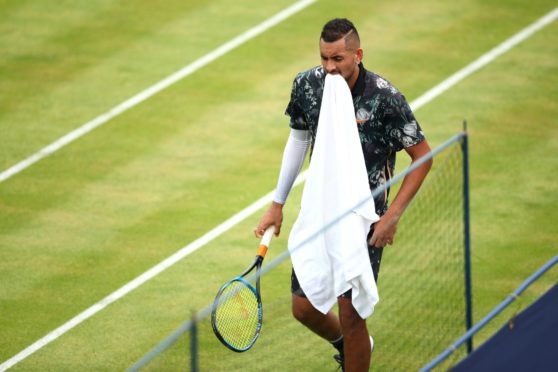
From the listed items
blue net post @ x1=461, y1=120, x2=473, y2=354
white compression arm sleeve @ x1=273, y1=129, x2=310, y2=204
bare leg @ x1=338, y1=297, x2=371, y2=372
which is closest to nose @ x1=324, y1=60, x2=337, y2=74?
white compression arm sleeve @ x1=273, y1=129, x2=310, y2=204

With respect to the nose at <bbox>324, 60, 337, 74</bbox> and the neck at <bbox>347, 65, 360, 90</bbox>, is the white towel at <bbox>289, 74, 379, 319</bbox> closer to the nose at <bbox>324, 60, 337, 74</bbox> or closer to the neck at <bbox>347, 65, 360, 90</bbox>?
the nose at <bbox>324, 60, 337, 74</bbox>

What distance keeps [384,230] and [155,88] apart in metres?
6.61

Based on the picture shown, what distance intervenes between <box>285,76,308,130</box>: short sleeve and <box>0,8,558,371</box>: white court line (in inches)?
102

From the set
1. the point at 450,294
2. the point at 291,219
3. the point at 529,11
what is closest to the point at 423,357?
the point at 450,294

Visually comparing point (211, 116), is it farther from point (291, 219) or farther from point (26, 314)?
point (26, 314)

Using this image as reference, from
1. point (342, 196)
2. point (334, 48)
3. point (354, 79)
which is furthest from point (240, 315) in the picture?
point (334, 48)

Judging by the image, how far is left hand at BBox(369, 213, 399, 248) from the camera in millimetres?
6496

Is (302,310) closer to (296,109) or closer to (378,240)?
(378,240)

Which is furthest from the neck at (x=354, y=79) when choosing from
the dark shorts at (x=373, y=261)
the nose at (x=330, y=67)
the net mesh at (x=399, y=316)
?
the net mesh at (x=399, y=316)

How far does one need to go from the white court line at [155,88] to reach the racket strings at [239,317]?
4.67m

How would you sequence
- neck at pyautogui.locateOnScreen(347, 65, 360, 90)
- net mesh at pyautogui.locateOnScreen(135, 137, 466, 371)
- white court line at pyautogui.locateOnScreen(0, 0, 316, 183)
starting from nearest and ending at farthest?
neck at pyautogui.locateOnScreen(347, 65, 360, 90)
net mesh at pyautogui.locateOnScreen(135, 137, 466, 371)
white court line at pyautogui.locateOnScreen(0, 0, 316, 183)

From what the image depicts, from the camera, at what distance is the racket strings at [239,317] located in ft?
22.0

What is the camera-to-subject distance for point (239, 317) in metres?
6.75

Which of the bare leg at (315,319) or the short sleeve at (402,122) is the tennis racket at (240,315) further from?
the short sleeve at (402,122)
